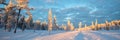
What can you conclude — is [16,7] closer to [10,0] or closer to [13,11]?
[13,11]

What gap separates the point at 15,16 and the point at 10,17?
9.22 ft

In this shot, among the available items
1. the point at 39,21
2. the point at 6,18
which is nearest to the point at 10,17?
the point at 6,18

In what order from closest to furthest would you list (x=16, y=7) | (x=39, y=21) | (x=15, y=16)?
(x=16, y=7) → (x=15, y=16) → (x=39, y=21)

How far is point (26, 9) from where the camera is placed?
148 feet

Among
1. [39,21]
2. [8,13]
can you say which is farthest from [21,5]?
[39,21]

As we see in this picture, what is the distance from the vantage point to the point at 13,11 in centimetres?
4512

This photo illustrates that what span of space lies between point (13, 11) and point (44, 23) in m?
118

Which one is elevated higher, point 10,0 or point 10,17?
point 10,0

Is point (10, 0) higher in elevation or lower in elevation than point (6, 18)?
higher

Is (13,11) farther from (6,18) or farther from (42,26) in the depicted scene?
(42,26)

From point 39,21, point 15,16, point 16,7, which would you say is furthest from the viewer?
point 39,21

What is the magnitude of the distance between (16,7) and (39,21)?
114 metres

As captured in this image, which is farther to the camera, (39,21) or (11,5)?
(39,21)

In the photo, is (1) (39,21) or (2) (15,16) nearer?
(2) (15,16)
